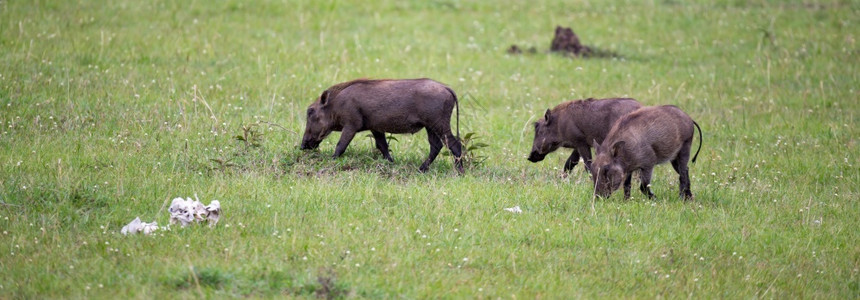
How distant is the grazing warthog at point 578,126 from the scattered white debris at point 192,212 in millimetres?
4167

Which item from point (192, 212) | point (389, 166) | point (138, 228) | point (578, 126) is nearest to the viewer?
point (138, 228)

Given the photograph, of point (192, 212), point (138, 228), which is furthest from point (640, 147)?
point (138, 228)

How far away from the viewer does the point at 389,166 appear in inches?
394

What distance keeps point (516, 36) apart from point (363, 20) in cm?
294

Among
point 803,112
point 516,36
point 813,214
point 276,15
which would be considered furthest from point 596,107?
point 276,15

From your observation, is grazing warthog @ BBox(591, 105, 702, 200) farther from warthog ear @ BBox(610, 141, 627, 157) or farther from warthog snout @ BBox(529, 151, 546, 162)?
warthog snout @ BBox(529, 151, 546, 162)

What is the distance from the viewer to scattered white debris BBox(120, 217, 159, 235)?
7.39 m

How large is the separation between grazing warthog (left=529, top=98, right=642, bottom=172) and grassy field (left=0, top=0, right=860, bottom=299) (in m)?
0.29

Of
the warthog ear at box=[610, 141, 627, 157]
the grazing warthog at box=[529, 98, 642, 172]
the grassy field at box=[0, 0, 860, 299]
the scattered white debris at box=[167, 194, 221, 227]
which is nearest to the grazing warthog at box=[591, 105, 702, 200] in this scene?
the warthog ear at box=[610, 141, 627, 157]

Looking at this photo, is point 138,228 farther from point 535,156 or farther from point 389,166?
point 535,156

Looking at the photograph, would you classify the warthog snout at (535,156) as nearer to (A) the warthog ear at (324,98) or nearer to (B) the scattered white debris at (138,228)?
(A) the warthog ear at (324,98)

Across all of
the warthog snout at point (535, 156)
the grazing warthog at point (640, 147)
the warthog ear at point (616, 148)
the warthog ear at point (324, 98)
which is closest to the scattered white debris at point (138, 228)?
the warthog ear at point (324, 98)

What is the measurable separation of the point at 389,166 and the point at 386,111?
590 millimetres

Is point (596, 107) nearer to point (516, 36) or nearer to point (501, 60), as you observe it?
point (501, 60)
